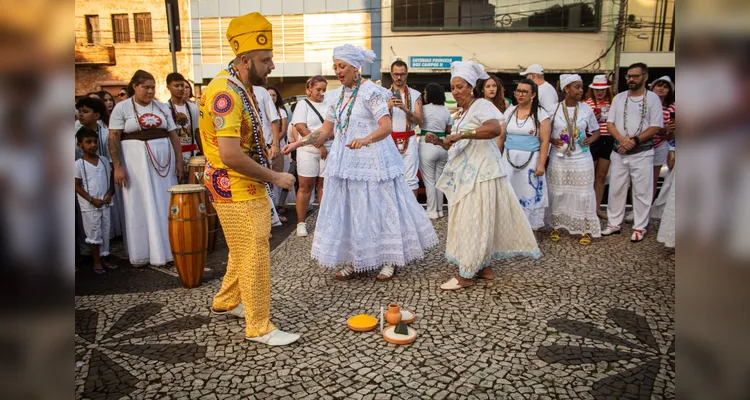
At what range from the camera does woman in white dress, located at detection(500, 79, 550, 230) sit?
591 centimetres

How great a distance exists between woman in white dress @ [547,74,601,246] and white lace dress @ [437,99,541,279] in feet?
5.70

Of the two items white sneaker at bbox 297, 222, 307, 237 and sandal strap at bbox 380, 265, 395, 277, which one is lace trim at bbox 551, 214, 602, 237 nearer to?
sandal strap at bbox 380, 265, 395, 277

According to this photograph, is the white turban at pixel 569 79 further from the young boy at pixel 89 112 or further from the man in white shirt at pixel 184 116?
the young boy at pixel 89 112

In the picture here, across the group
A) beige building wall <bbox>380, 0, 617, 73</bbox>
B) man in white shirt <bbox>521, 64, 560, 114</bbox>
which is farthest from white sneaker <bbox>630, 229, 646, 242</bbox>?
beige building wall <bbox>380, 0, 617, 73</bbox>

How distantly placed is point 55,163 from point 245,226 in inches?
102

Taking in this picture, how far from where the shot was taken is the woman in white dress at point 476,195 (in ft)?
14.4

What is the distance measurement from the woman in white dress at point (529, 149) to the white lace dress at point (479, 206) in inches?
57.0

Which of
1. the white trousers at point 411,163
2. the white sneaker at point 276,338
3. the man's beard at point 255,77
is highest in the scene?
the man's beard at point 255,77

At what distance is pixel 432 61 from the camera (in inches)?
842

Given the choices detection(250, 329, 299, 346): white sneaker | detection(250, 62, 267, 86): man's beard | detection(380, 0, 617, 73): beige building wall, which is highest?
detection(380, 0, 617, 73): beige building wall

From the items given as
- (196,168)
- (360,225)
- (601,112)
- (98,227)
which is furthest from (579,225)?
(98,227)

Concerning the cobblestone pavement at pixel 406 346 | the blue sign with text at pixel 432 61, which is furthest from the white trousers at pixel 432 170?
the blue sign with text at pixel 432 61

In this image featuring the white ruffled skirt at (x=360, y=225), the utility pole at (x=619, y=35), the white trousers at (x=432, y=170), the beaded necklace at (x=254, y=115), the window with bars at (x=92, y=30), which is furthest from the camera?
the window with bars at (x=92, y=30)

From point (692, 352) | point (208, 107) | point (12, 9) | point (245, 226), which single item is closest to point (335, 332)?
point (245, 226)
